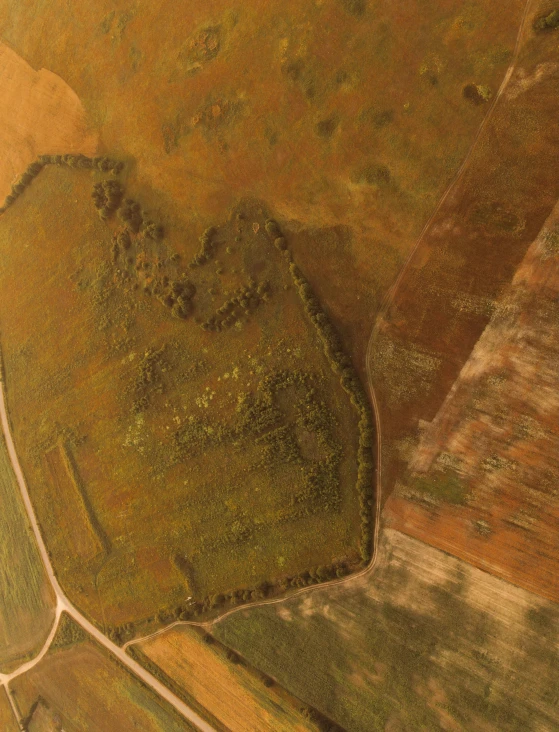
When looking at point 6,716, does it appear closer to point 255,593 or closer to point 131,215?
point 255,593

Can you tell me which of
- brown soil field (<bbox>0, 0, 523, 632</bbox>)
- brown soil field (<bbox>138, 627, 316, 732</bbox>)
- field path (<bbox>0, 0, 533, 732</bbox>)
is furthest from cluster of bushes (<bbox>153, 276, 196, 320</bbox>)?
brown soil field (<bbox>138, 627, 316, 732</bbox>)

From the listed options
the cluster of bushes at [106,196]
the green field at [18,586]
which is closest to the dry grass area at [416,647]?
the green field at [18,586]


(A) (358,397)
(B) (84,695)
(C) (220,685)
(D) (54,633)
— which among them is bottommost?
(B) (84,695)

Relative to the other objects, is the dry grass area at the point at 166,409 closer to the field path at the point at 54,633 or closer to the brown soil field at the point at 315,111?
the field path at the point at 54,633

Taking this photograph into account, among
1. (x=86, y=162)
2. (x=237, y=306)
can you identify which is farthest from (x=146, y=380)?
(x=86, y=162)

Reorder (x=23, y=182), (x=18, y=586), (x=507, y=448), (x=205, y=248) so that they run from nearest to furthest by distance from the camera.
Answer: (x=507, y=448) → (x=205, y=248) → (x=23, y=182) → (x=18, y=586)

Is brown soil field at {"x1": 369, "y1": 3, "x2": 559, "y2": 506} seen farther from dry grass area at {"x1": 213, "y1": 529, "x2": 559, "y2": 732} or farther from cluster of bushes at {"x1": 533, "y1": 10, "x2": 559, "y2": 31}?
dry grass area at {"x1": 213, "y1": 529, "x2": 559, "y2": 732}

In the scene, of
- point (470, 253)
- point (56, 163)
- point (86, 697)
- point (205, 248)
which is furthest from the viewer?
point (56, 163)
